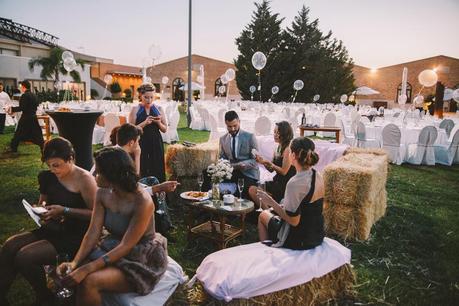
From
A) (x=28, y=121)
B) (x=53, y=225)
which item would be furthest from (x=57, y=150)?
(x=28, y=121)

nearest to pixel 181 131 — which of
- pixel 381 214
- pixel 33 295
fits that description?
pixel 381 214

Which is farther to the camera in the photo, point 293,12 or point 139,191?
point 293,12

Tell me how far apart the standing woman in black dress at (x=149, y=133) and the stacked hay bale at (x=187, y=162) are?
68cm

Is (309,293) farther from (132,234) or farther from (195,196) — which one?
(195,196)

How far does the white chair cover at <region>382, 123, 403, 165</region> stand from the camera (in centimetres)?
876

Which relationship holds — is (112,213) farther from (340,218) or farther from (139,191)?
(340,218)

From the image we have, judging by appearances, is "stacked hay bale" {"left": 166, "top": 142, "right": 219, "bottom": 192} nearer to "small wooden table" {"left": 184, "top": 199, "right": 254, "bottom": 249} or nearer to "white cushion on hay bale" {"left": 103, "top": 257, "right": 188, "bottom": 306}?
"small wooden table" {"left": 184, "top": 199, "right": 254, "bottom": 249}

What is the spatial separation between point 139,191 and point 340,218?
3.01 metres

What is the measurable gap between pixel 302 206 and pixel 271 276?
0.65m

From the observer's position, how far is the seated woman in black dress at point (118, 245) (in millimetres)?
2176

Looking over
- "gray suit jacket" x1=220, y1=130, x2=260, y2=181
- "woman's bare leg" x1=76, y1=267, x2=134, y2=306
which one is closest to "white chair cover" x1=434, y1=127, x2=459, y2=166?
"gray suit jacket" x1=220, y1=130, x2=260, y2=181

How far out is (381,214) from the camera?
5.22m

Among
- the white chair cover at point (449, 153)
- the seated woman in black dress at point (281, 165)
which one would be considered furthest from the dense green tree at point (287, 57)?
the seated woman in black dress at point (281, 165)

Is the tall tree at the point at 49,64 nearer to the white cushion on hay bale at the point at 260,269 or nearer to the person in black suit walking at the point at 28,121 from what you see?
the person in black suit walking at the point at 28,121
